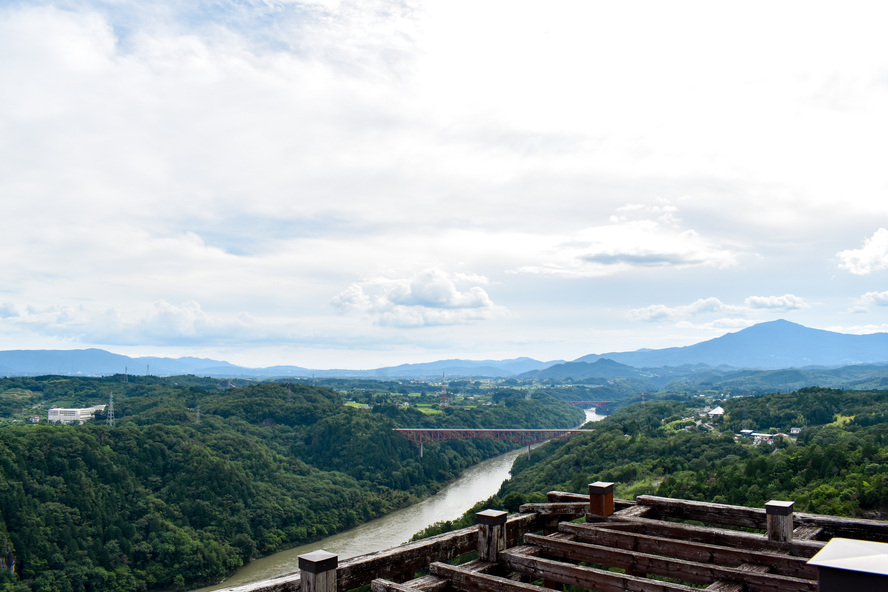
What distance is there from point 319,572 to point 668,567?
2.87 meters

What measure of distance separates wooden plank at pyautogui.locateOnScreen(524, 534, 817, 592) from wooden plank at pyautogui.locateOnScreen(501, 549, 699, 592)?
0.85 ft

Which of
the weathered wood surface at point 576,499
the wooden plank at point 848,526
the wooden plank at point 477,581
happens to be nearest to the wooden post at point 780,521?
the wooden plank at point 848,526

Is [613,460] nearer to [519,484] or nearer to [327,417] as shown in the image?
[519,484]

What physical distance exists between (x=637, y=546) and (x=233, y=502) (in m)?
56.2

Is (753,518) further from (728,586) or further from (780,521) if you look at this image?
(728,586)

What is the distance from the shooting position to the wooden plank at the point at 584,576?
416 centimetres

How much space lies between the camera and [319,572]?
4160mm

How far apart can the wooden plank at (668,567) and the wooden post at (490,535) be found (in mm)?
512

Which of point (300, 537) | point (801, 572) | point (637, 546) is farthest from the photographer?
point (300, 537)

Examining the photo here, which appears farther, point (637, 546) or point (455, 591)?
point (637, 546)

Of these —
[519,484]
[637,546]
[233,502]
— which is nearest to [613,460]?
[519,484]

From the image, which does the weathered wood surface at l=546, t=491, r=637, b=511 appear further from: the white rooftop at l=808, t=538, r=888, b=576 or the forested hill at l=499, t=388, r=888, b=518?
the forested hill at l=499, t=388, r=888, b=518

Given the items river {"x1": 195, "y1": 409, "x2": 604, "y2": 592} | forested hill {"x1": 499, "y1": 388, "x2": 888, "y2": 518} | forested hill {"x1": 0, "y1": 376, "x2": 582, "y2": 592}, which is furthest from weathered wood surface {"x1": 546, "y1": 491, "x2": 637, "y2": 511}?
forested hill {"x1": 0, "y1": 376, "x2": 582, "y2": 592}

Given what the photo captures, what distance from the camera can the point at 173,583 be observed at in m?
43.4
